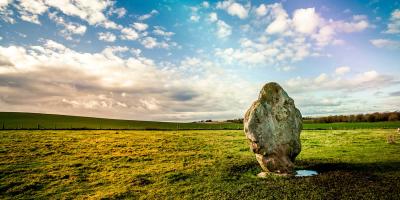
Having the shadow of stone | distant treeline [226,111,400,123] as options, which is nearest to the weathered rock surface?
the shadow of stone

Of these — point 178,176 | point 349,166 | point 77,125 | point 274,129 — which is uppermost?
point 77,125

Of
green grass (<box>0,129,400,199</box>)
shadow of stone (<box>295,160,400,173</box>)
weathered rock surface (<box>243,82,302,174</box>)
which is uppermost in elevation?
weathered rock surface (<box>243,82,302,174</box>)

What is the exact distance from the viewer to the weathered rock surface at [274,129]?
2295 cm

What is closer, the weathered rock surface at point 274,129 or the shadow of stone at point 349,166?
the weathered rock surface at point 274,129

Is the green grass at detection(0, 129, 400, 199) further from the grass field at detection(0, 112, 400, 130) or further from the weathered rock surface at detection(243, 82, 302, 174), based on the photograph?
the grass field at detection(0, 112, 400, 130)

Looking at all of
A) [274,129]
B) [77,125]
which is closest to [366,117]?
[77,125]

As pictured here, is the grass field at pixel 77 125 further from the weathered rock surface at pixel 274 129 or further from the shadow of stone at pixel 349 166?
the shadow of stone at pixel 349 166

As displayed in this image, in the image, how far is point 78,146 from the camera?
139 ft

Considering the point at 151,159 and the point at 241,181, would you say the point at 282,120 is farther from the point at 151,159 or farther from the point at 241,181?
the point at 151,159

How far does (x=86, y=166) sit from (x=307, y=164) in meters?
21.0

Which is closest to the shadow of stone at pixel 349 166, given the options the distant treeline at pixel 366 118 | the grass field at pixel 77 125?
the grass field at pixel 77 125

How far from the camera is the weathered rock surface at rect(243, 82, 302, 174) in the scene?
75.3 ft

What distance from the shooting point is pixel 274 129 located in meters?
23.5

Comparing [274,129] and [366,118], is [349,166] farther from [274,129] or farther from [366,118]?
[366,118]
